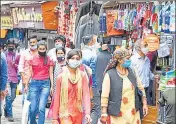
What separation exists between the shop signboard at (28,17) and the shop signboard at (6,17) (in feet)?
1.03

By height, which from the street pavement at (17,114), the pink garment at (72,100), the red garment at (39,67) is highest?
the red garment at (39,67)

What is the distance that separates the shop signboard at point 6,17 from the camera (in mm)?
21609

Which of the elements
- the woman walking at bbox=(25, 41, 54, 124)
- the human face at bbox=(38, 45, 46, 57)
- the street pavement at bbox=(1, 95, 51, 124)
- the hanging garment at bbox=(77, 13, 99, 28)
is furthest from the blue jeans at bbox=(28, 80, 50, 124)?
the hanging garment at bbox=(77, 13, 99, 28)

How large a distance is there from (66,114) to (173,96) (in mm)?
1535

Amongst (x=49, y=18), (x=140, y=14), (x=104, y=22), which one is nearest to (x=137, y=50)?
(x=140, y=14)

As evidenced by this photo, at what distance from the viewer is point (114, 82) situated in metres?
8.03

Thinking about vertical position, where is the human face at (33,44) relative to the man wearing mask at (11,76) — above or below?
above

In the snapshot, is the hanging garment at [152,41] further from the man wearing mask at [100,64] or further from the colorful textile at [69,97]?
the colorful textile at [69,97]

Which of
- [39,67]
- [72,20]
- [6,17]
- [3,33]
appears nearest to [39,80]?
[39,67]

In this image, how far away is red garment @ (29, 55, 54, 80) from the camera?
34.4ft

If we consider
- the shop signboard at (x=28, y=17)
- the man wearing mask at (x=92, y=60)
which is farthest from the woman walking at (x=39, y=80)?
the shop signboard at (x=28, y=17)

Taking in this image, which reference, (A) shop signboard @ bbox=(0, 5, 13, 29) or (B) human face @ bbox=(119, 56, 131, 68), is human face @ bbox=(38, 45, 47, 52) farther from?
(A) shop signboard @ bbox=(0, 5, 13, 29)

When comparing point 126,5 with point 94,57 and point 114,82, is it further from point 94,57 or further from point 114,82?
point 114,82

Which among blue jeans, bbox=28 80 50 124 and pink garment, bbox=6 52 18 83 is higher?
pink garment, bbox=6 52 18 83
